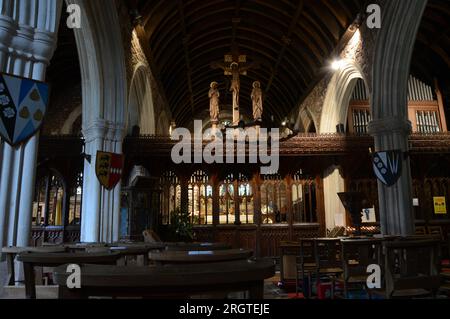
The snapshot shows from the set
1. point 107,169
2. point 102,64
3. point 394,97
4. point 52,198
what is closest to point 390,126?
point 394,97

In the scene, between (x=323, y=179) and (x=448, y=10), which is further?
(x=323, y=179)

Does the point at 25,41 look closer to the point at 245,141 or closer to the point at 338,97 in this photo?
the point at 245,141

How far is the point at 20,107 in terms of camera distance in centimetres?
297

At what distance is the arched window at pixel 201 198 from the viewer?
9.53 m

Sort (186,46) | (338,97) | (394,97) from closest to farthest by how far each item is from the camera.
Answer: (394,97) < (338,97) < (186,46)

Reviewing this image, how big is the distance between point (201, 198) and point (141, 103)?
10.2 ft

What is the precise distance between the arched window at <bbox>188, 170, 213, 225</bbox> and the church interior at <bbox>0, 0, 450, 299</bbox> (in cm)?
4

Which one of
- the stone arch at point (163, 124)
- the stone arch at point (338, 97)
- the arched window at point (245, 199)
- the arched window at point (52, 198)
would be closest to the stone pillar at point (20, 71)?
the arched window at point (52, 198)

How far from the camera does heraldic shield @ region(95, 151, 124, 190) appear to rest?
19.8 ft

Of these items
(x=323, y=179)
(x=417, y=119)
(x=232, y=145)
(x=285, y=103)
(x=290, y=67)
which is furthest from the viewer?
(x=285, y=103)
